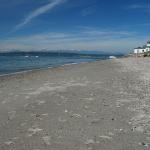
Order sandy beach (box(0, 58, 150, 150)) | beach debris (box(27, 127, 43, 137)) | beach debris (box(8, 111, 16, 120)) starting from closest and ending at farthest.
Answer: sandy beach (box(0, 58, 150, 150)) < beach debris (box(27, 127, 43, 137)) < beach debris (box(8, 111, 16, 120))

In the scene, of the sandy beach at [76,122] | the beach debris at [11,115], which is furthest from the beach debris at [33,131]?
the beach debris at [11,115]

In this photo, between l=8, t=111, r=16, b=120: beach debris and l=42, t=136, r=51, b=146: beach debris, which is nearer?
l=42, t=136, r=51, b=146: beach debris

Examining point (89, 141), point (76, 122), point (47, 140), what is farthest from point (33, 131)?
point (89, 141)

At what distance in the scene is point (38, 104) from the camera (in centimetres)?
1203

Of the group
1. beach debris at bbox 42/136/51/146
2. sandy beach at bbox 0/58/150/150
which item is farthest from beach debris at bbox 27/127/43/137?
beach debris at bbox 42/136/51/146

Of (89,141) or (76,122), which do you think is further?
(76,122)

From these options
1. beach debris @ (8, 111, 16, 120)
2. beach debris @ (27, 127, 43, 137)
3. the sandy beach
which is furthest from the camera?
beach debris @ (8, 111, 16, 120)

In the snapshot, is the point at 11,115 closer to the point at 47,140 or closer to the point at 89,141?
the point at 47,140

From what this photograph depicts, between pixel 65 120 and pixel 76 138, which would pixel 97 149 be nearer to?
pixel 76 138

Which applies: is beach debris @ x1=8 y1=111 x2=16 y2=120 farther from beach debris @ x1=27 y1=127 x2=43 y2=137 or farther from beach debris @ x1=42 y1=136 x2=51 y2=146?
beach debris @ x1=42 y1=136 x2=51 y2=146

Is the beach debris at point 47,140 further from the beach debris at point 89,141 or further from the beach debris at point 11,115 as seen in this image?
the beach debris at point 11,115

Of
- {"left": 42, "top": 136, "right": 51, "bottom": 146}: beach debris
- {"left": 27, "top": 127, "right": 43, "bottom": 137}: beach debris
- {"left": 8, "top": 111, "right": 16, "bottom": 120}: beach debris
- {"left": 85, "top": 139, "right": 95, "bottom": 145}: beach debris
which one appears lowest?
{"left": 85, "top": 139, "right": 95, "bottom": 145}: beach debris

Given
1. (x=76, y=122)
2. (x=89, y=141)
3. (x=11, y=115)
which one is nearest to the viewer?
(x=89, y=141)

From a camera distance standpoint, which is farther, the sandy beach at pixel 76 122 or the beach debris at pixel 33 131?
the beach debris at pixel 33 131
